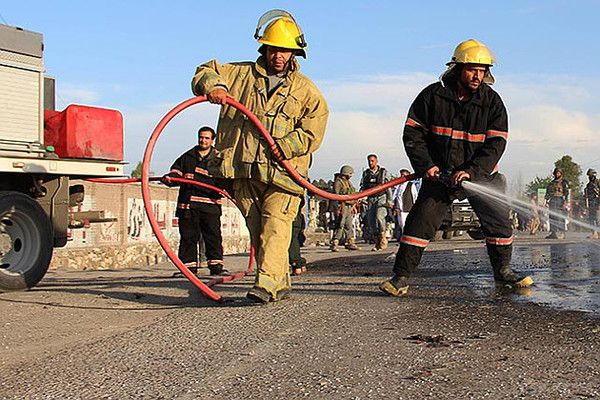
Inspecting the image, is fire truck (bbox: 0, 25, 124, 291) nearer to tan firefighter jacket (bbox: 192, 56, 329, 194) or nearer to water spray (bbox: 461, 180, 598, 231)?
tan firefighter jacket (bbox: 192, 56, 329, 194)

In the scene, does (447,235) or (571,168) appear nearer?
(447,235)

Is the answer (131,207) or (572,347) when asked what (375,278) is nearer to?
(572,347)

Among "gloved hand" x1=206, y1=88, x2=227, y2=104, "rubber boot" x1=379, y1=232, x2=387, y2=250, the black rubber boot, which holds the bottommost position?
the black rubber boot

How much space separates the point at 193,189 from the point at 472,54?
4942 mm

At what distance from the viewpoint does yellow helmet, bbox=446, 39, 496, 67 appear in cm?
731

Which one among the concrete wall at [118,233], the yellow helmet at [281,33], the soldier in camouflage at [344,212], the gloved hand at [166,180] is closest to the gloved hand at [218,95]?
the yellow helmet at [281,33]

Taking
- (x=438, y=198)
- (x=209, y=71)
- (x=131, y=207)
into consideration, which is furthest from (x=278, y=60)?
(x=131, y=207)

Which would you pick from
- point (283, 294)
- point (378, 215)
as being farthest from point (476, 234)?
point (283, 294)

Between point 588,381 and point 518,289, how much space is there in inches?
149

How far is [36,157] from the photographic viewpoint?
9.12 metres

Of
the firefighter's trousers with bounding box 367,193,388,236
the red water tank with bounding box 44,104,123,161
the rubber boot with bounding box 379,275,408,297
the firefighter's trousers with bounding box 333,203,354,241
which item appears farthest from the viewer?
the firefighter's trousers with bounding box 367,193,388,236

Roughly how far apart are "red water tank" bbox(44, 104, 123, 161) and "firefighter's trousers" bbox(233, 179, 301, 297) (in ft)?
9.03

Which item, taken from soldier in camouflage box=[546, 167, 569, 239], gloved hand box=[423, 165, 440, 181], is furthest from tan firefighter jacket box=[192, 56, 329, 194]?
soldier in camouflage box=[546, 167, 569, 239]

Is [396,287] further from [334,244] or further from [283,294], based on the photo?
[334,244]
